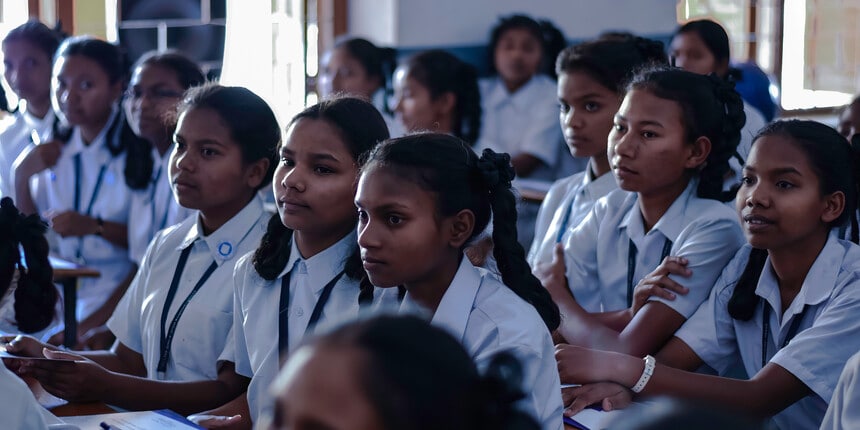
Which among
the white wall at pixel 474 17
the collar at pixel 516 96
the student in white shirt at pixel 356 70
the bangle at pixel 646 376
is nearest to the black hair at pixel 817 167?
the bangle at pixel 646 376

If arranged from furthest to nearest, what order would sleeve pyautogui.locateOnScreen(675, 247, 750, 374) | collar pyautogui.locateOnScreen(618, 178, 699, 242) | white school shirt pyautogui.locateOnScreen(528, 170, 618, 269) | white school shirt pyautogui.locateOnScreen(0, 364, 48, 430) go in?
white school shirt pyautogui.locateOnScreen(528, 170, 618, 269) → collar pyautogui.locateOnScreen(618, 178, 699, 242) → sleeve pyautogui.locateOnScreen(675, 247, 750, 374) → white school shirt pyautogui.locateOnScreen(0, 364, 48, 430)

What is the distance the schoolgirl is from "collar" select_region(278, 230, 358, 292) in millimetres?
2337

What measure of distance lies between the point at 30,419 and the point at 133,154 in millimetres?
2333

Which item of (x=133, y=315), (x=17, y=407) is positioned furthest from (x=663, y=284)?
(x=17, y=407)

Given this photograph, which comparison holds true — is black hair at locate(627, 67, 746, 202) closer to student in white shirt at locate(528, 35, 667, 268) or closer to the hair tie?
student in white shirt at locate(528, 35, 667, 268)

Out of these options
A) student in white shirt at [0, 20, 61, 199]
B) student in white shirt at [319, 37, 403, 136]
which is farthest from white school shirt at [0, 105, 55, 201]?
student in white shirt at [319, 37, 403, 136]

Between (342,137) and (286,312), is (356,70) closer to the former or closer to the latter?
(342,137)

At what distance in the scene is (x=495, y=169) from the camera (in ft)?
5.71

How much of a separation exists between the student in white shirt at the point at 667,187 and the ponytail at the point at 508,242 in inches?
16.7

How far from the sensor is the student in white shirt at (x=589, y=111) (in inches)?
107

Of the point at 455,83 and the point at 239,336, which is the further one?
the point at 455,83

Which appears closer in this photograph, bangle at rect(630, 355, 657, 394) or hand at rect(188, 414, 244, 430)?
hand at rect(188, 414, 244, 430)

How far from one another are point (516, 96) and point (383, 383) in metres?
4.65

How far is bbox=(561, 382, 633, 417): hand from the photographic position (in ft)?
5.78
